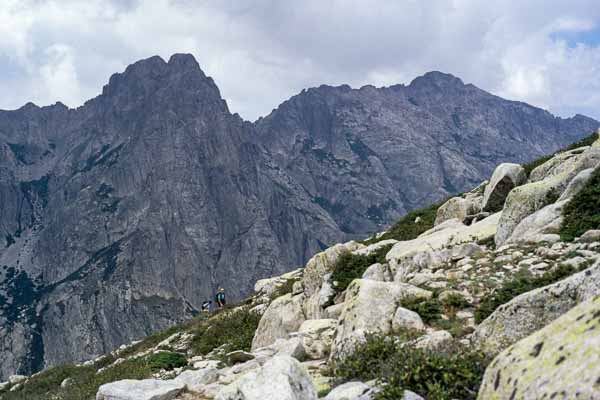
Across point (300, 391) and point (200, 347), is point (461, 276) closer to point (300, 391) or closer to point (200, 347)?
point (300, 391)

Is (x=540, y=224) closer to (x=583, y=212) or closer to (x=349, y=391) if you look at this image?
(x=583, y=212)

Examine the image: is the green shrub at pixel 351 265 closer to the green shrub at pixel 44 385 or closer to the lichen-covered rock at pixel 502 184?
the lichen-covered rock at pixel 502 184

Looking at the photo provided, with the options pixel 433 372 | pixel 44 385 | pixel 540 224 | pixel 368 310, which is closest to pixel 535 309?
pixel 433 372

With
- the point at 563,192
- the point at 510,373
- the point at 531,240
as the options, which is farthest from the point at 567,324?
the point at 563,192

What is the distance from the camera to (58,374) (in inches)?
1284

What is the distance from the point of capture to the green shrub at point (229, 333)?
949 inches

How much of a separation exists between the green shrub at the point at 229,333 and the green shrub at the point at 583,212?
15.2 meters

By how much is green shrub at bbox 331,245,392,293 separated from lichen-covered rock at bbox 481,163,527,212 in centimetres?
621

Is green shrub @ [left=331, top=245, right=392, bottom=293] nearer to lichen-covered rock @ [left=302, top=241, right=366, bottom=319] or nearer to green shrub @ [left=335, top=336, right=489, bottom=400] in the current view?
lichen-covered rock @ [left=302, top=241, right=366, bottom=319]

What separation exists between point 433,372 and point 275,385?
8.52 ft

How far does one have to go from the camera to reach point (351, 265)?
23844 mm

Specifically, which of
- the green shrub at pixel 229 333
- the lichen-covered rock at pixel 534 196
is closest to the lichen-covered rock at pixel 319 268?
the green shrub at pixel 229 333

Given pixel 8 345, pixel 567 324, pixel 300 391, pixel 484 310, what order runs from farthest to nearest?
pixel 8 345
pixel 484 310
pixel 300 391
pixel 567 324

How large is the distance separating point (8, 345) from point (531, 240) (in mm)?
231412
